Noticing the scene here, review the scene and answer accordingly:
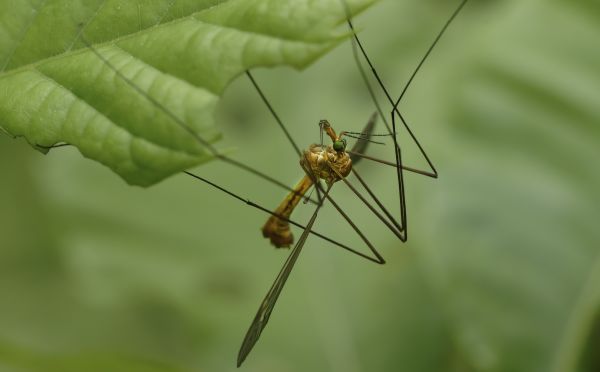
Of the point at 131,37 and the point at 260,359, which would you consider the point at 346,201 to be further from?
the point at 131,37

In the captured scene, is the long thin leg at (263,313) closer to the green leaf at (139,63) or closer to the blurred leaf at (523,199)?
the green leaf at (139,63)

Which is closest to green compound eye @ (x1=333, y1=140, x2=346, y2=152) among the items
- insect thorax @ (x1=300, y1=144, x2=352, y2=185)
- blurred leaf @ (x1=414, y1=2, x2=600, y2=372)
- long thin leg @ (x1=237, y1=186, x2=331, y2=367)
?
insect thorax @ (x1=300, y1=144, x2=352, y2=185)

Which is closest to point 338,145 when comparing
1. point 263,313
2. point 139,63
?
point 263,313

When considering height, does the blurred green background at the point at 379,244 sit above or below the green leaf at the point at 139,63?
above

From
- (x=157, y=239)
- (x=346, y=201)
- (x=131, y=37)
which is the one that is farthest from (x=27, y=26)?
(x=346, y=201)

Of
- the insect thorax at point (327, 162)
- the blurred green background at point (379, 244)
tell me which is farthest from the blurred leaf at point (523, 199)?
the insect thorax at point (327, 162)

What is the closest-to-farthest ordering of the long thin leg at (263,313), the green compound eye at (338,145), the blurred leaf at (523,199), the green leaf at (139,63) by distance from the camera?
the green leaf at (139,63)
the long thin leg at (263,313)
the green compound eye at (338,145)
the blurred leaf at (523,199)

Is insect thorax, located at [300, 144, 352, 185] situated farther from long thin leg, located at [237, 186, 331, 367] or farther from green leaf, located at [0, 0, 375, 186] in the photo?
green leaf, located at [0, 0, 375, 186]

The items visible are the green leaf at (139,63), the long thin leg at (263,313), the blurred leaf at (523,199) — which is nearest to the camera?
the green leaf at (139,63)
